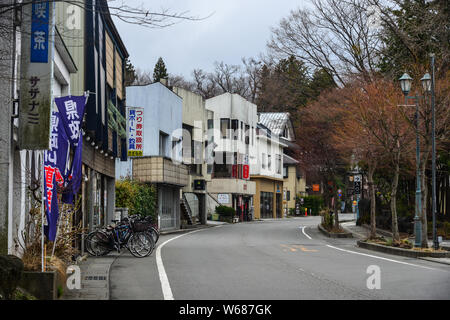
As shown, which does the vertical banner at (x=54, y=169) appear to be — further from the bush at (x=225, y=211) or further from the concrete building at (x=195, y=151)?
the bush at (x=225, y=211)

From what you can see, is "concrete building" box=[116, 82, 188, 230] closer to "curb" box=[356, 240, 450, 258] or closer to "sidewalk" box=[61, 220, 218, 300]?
"curb" box=[356, 240, 450, 258]

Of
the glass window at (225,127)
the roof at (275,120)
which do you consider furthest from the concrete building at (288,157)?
the glass window at (225,127)

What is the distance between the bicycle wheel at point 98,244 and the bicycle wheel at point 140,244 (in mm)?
701

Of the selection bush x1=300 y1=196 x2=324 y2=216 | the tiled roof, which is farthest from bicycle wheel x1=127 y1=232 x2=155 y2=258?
bush x1=300 y1=196 x2=324 y2=216

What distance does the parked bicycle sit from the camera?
19.4 meters

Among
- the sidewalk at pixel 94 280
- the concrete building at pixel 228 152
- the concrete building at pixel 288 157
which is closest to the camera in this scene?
the sidewalk at pixel 94 280

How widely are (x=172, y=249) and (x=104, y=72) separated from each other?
22.5 feet

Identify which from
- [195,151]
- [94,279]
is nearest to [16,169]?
[94,279]

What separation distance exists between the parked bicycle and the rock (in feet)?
34.7

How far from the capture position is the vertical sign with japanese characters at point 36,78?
9.88 metres

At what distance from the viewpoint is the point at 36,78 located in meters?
10.1

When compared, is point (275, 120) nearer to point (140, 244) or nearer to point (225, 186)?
point (225, 186)

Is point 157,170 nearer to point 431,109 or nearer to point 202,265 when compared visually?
point 431,109

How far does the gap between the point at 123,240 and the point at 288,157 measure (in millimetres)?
62061
